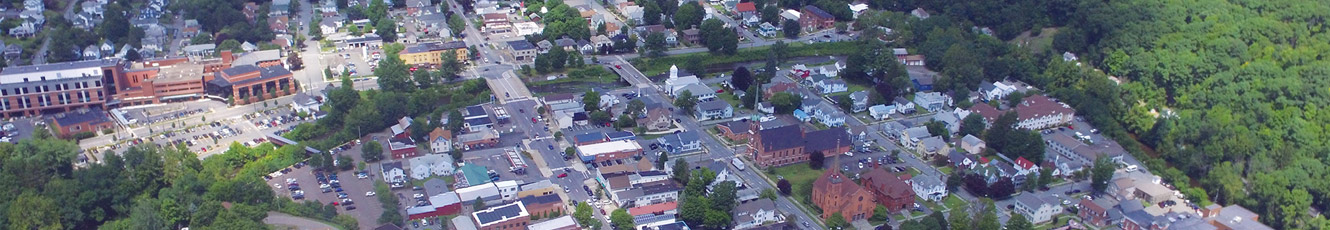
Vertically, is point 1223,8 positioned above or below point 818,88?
above

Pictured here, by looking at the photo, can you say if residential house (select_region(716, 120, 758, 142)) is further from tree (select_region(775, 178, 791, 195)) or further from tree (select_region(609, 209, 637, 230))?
tree (select_region(609, 209, 637, 230))

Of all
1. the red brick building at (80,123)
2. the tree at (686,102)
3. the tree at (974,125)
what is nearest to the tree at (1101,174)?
the tree at (974,125)

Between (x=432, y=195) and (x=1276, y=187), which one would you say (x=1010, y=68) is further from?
(x=432, y=195)

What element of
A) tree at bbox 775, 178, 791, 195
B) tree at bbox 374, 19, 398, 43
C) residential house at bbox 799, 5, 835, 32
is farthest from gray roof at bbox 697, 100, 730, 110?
tree at bbox 374, 19, 398, 43

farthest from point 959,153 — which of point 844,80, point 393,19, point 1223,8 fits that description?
point 393,19

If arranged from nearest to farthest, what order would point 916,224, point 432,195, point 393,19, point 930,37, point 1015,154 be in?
1. point 916,224
2. point 432,195
3. point 1015,154
4. point 930,37
5. point 393,19

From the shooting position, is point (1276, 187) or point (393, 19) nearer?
point (1276, 187)

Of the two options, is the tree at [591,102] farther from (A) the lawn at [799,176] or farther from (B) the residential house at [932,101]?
(B) the residential house at [932,101]
